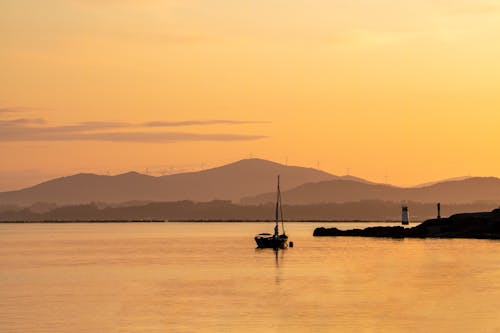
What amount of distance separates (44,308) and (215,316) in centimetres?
1359

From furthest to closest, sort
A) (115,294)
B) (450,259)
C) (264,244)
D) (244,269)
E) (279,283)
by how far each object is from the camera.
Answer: (264,244)
(450,259)
(244,269)
(279,283)
(115,294)

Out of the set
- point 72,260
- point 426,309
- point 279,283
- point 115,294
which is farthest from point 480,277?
point 72,260

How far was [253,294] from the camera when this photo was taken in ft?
273

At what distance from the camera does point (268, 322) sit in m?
63.6

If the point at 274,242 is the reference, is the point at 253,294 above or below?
below

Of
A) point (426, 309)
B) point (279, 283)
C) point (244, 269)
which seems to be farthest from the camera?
point (244, 269)

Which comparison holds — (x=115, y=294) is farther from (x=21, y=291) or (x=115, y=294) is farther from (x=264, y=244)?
(x=264, y=244)

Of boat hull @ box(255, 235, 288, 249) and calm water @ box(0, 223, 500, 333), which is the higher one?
boat hull @ box(255, 235, 288, 249)

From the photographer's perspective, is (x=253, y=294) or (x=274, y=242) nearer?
(x=253, y=294)

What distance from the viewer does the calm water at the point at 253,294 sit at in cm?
6275

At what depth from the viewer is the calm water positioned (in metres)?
62.8

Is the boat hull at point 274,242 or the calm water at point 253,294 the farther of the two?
the boat hull at point 274,242

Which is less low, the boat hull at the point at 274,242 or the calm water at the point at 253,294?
the boat hull at the point at 274,242

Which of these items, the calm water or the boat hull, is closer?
the calm water
